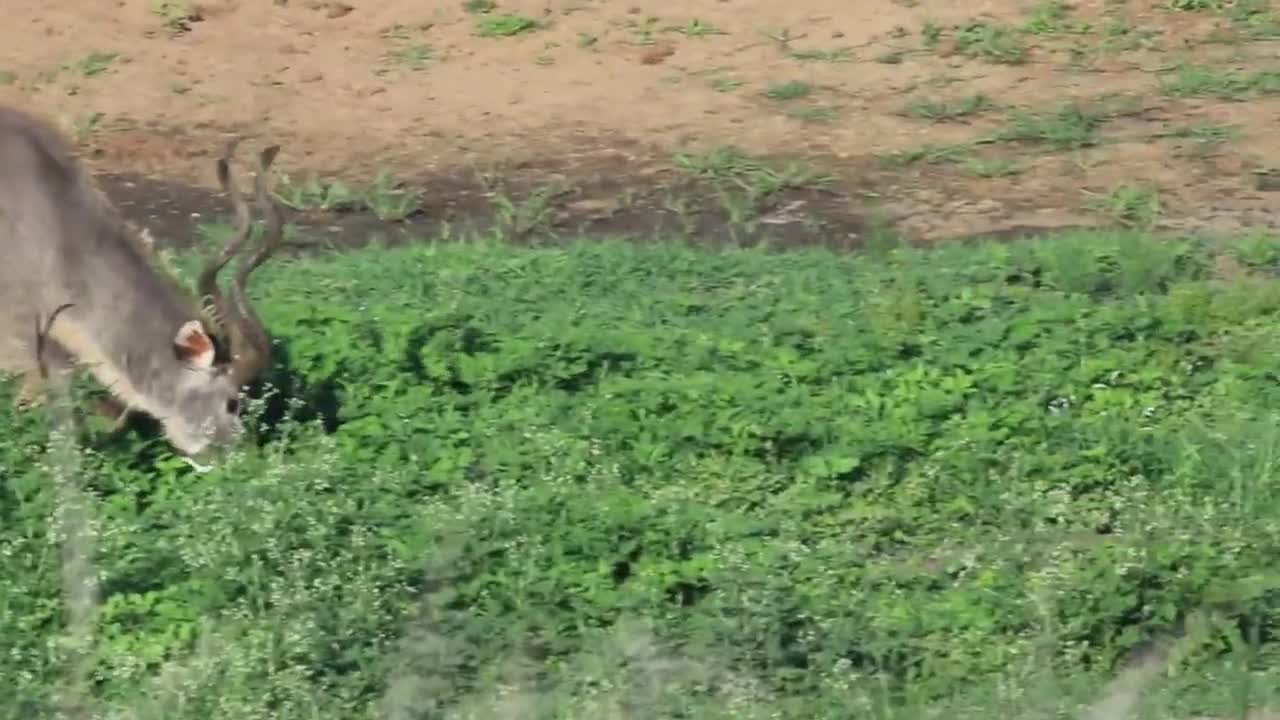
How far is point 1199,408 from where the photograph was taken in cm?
745

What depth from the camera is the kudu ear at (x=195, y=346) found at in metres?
7.36

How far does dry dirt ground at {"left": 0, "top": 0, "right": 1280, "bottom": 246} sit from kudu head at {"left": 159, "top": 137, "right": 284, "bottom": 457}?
2836mm

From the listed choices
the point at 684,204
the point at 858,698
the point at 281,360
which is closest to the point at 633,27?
the point at 684,204

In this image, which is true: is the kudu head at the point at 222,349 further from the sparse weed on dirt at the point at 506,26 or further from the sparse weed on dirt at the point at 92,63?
the sparse weed on dirt at the point at 506,26

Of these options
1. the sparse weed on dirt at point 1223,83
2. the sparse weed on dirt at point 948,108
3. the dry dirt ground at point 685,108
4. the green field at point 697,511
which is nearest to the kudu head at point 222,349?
the green field at point 697,511

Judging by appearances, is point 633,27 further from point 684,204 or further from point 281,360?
point 281,360

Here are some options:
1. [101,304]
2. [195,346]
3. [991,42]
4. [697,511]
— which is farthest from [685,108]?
[697,511]

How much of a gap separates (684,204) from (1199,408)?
344 cm

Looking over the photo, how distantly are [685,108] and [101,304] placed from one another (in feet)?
15.8

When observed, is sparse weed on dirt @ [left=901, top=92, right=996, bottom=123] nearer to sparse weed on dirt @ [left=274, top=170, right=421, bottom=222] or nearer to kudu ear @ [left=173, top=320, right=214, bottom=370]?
sparse weed on dirt @ [left=274, top=170, right=421, bottom=222]

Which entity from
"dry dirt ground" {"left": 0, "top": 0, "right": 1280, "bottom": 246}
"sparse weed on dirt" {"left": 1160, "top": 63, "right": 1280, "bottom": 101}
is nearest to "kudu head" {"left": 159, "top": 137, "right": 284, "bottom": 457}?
"dry dirt ground" {"left": 0, "top": 0, "right": 1280, "bottom": 246}

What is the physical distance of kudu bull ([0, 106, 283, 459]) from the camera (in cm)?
736

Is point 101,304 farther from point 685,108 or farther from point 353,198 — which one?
point 685,108

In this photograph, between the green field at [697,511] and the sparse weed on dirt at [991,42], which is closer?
the green field at [697,511]
